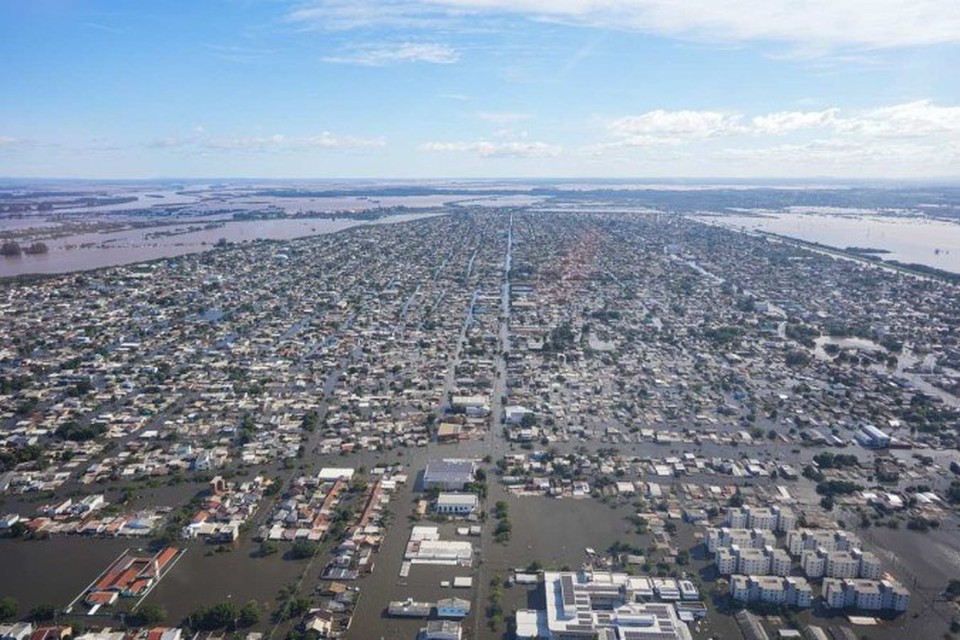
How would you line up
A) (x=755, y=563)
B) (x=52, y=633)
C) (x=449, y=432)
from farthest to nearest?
(x=449, y=432)
(x=755, y=563)
(x=52, y=633)

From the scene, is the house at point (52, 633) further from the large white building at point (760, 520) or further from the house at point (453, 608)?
the large white building at point (760, 520)

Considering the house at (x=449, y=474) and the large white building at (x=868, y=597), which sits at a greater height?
the house at (x=449, y=474)

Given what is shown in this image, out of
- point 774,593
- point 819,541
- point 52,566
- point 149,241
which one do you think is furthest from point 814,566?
point 149,241

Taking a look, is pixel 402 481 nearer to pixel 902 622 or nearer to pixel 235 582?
pixel 235 582

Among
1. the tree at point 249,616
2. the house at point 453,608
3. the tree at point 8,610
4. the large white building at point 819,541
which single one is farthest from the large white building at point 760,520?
the tree at point 8,610

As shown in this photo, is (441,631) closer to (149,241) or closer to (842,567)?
(842,567)

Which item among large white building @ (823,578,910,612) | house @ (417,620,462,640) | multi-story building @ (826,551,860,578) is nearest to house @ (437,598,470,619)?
house @ (417,620,462,640)

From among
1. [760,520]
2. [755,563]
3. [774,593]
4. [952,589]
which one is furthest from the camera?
[760,520]
